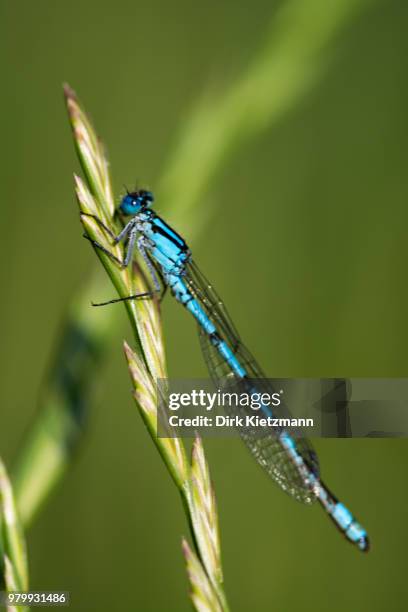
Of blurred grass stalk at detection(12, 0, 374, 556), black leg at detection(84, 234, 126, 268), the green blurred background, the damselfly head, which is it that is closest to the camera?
black leg at detection(84, 234, 126, 268)

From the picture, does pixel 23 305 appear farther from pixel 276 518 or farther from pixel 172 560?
pixel 276 518

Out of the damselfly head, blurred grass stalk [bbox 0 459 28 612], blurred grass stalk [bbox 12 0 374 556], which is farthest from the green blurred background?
blurred grass stalk [bbox 0 459 28 612]

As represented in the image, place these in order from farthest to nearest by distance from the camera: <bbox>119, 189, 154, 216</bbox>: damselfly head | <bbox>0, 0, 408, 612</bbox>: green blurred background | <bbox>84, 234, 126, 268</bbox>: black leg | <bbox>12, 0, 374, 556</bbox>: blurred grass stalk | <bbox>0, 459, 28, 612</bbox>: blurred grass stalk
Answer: <bbox>0, 0, 408, 612</bbox>: green blurred background
<bbox>119, 189, 154, 216</bbox>: damselfly head
<bbox>12, 0, 374, 556</bbox>: blurred grass stalk
<bbox>84, 234, 126, 268</bbox>: black leg
<bbox>0, 459, 28, 612</bbox>: blurred grass stalk

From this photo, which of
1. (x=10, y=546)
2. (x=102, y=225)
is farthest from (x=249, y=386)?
(x=10, y=546)

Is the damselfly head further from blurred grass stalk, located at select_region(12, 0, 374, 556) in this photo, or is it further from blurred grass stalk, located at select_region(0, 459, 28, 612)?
blurred grass stalk, located at select_region(0, 459, 28, 612)

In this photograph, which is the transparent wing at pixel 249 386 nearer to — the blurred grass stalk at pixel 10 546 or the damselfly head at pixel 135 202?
the damselfly head at pixel 135 202

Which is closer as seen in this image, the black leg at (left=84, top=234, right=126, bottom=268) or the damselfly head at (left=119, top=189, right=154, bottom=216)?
the black leg at (left=84, top=234, right=126, bottom=268)

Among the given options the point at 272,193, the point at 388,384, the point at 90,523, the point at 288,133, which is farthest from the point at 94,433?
the point at 288,133

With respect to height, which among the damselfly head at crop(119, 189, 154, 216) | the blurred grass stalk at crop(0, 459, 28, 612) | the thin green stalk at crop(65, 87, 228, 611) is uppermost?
the damselfly head at crop(119, 189, 154, 216)

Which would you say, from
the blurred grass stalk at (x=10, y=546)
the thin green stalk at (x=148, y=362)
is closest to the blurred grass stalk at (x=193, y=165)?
the thin green stalk at (x=148, y=362)
